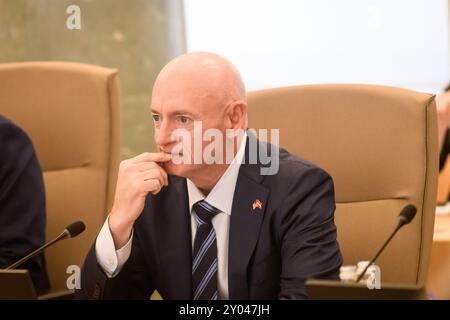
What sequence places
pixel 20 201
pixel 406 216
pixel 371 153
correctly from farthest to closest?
pixel 20 201 → pixel 371 153 → pixel 406 216

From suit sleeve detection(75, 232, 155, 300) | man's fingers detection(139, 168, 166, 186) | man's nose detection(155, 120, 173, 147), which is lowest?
suit sleeve detection(75, 232, 155, 300)

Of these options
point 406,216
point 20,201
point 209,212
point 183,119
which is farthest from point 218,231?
point 20,201

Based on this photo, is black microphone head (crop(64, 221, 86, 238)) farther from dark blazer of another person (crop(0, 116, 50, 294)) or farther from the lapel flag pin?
dark blazer of another person (crop(0, 116, 50, 294))

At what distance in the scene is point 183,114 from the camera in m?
1.93

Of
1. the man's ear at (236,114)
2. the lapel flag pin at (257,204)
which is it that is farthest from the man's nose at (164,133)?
the lapel flag pin at (257,204)

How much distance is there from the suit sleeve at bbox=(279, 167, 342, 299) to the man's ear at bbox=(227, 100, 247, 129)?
20 centimetres

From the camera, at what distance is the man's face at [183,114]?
75.5 inches

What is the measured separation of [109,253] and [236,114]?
0.46 m

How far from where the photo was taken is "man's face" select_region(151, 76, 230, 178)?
192 cm

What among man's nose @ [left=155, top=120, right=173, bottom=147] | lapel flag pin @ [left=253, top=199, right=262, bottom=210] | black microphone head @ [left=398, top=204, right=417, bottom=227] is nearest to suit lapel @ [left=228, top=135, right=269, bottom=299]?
lapel flag pin @ [left=253, top=199, right=262, bottom=210]

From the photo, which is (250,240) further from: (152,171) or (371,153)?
(371,153)

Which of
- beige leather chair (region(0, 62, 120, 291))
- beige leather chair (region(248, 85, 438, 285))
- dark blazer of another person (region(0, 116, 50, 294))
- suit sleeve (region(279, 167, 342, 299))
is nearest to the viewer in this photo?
suit sleeve (region(279, 167, 342, 299))

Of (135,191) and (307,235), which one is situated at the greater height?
(135,191)
